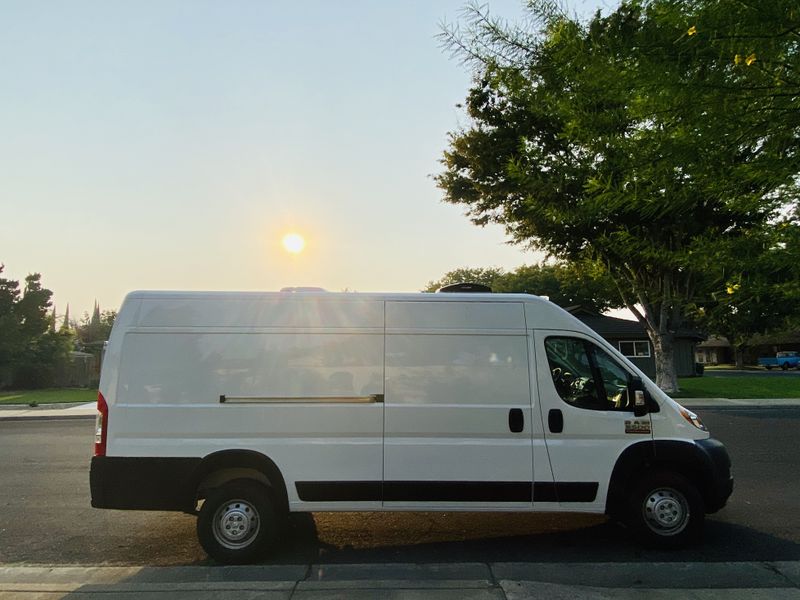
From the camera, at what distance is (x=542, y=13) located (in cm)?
250

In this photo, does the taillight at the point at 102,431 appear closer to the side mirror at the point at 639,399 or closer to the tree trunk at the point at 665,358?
the side mirror at the point at 639,399

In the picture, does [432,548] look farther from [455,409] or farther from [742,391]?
[742,391]

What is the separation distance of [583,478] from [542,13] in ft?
12.6

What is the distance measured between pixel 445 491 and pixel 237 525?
179 centimetres

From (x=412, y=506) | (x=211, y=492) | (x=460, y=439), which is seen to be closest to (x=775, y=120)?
(x=460, y=439)

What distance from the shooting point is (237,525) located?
4.89 metres

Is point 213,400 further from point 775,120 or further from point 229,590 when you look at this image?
point 775,120

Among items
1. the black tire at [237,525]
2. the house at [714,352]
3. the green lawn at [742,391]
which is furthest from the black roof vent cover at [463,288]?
the house at [714,352]

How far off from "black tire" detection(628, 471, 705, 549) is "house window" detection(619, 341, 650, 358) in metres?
33.8

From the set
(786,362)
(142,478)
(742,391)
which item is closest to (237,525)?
(142,478)

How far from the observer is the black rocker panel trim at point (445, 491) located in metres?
4.95

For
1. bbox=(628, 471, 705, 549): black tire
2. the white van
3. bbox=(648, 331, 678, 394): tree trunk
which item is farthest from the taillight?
bbox=(648, 331, 678, 394): tree trunk

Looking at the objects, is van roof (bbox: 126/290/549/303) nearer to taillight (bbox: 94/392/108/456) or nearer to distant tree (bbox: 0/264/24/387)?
taillight (bbox: 94/392/108/456)

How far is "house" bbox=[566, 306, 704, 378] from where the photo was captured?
36719 millimetres
